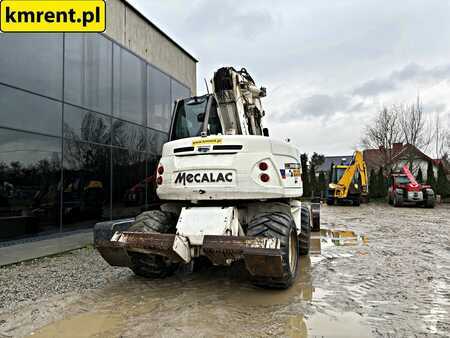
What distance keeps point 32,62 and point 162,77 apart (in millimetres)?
5857

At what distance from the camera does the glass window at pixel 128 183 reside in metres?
10.7

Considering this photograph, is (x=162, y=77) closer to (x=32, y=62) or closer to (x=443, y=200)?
(x=32, y=62)

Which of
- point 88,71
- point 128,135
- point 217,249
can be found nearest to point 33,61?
point 88,71

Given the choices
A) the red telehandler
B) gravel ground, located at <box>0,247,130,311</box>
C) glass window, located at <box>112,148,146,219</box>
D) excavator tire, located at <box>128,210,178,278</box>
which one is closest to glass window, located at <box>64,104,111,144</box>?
glass window, located at <box>112,148,146,219</box>

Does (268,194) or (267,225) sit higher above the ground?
(268,194)

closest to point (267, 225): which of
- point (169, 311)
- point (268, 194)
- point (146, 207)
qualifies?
point (268, 194)

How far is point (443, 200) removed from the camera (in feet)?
82.0

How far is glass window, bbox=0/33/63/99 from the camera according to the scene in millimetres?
7551

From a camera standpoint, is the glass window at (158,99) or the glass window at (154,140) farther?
the glass window at (158,99)

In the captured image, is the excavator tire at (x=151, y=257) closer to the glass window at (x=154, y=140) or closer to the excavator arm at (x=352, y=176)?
the glass window at (x=154, y=140)

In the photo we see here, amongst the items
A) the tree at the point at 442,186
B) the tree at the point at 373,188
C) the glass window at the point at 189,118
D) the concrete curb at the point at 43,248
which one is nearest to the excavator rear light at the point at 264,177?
the glass window at the point at 189,118

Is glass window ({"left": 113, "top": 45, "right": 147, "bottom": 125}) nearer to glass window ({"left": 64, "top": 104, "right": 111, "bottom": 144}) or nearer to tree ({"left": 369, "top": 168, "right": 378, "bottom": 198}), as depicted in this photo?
glass window ({"left": 64, "top": 104, "right": 111, "bottom": 144})

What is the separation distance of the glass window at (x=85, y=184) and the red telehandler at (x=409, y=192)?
17.5 m

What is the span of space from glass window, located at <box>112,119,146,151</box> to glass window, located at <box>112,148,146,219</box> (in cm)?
22
